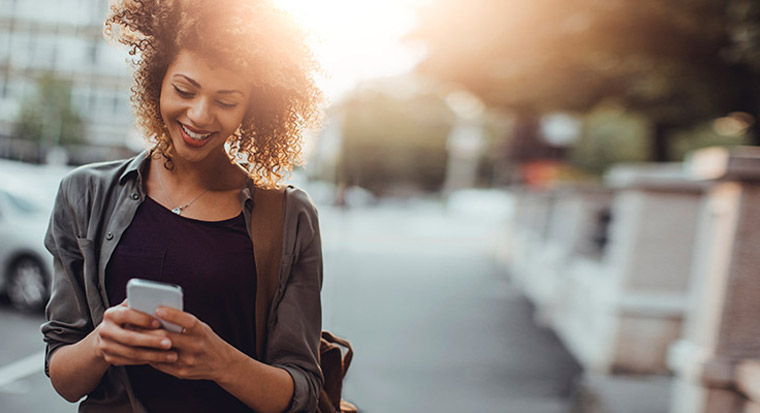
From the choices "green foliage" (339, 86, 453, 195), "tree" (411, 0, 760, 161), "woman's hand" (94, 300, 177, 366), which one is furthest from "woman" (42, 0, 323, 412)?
"green foliage" (339, 86, 453, 195)

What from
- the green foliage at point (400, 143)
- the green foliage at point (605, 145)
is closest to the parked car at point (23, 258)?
the green foliage at point (605, 145)

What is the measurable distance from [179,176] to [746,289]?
9.49 ft

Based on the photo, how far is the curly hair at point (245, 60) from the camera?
153cm

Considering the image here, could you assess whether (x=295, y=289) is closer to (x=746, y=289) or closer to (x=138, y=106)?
(x=138, y=106)

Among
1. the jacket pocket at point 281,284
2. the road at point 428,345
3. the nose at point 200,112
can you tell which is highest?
the nose at point 200,112

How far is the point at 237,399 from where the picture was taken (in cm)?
159

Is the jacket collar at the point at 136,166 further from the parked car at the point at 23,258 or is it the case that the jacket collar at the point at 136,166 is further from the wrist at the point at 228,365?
the parked car at the point at 23,258

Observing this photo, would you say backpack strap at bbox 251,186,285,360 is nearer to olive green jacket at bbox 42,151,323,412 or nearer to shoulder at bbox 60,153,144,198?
olive green jacket at bbox 42,151,323,412

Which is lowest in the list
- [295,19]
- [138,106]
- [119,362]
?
[119,362]

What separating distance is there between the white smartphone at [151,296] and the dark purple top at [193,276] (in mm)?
281

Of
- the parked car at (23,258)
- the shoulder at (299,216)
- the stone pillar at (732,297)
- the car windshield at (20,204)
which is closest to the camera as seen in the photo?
the shoulder at (299,216)

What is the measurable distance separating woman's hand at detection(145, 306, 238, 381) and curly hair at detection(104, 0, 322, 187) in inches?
18.5

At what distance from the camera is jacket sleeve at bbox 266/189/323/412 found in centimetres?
156

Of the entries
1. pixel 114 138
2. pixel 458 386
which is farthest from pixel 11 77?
pixel 458 386
